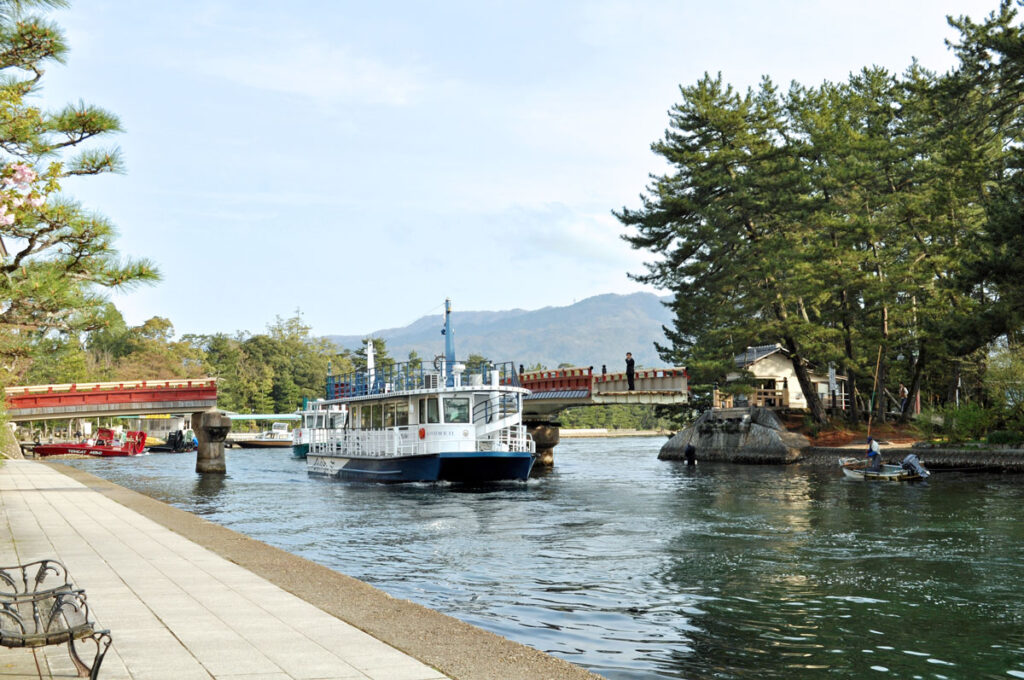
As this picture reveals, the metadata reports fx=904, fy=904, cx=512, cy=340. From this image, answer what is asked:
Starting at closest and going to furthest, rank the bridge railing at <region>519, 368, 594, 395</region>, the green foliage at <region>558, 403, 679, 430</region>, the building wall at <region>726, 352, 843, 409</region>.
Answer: the bridge railing at <region>519, 368, 594, 395</region>
the building wall at <region>726, 352, 843, 409</region>
the green foliage at <region>558, 403, 679, 430</region>

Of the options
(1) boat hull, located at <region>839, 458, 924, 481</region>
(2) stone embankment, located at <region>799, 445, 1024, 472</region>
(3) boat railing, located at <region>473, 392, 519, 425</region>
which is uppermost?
(3) boat railing, located at <region>473, 392, 519, 425</region>

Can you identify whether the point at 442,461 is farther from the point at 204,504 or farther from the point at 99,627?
the point at 99,627

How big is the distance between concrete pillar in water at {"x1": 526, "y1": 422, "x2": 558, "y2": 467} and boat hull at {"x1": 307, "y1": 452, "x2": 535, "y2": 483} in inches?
777

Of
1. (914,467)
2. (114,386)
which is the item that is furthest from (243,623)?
(114,386)

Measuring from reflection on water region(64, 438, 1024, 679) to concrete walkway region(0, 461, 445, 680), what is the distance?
3.04 meters

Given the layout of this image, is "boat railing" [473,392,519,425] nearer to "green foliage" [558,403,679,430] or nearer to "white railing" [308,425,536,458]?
"white railing" [308,425,536,458]

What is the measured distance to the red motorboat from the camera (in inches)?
3028

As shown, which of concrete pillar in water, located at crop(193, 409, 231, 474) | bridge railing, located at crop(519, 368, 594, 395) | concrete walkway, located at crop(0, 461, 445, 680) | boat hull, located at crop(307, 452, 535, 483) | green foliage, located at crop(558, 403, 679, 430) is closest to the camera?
concrete walkway, located at crop(0, 461, 445, 680)

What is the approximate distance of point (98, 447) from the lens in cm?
7988

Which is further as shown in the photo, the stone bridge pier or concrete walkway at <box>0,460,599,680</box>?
the stone bridge pier

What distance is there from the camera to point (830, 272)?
50250mm

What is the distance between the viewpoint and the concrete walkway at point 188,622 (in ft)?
24.4

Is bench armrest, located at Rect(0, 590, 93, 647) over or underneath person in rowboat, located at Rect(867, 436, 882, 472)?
over

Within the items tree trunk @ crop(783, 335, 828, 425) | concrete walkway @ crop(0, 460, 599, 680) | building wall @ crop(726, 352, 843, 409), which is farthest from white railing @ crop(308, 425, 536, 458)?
building wall @ crop(726, 352, 843, 409)
